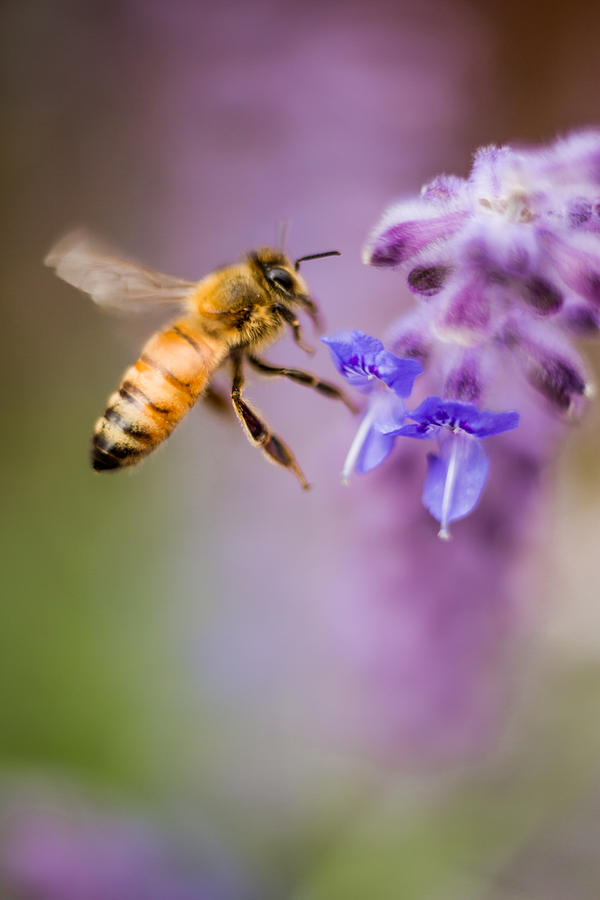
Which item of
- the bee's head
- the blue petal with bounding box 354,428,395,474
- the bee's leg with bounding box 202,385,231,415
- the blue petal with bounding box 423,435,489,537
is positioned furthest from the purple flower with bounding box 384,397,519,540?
the bee's leg with bounding box 202,385,231,415

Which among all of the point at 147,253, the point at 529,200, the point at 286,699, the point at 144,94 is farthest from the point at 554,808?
the point at 144,94

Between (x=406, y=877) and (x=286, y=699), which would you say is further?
(x=286, y=699)

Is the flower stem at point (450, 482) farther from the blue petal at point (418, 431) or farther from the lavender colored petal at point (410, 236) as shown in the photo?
the lavender colored petal at point (410, 236)

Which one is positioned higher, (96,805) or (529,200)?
(529,200)

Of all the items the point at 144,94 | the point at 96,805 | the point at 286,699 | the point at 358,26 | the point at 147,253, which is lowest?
the point at 96,805

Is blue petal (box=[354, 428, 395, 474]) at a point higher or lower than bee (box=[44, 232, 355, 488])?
lower

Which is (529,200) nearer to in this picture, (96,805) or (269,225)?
(96,805)

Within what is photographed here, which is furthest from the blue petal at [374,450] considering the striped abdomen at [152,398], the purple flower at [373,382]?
the striped abdomen at [152,398]

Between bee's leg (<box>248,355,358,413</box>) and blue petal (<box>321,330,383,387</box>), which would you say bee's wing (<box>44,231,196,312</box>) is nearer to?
bee's leg (<box>248,355,358,413</box>)
